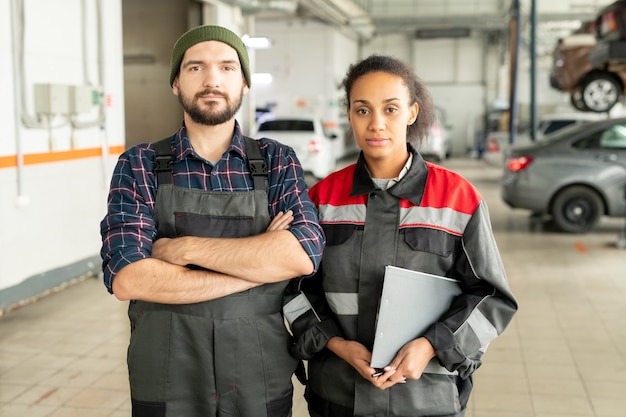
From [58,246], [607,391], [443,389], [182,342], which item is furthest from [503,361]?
[58,246]

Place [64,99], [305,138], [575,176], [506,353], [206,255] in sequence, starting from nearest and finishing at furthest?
[206,255]
[506,353]
[64,99]
[575,176]
[305,138]

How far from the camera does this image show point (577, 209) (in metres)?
9.52

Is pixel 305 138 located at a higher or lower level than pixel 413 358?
higher

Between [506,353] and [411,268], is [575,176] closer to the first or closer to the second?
[506,353]

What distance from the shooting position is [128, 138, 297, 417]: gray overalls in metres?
2.01

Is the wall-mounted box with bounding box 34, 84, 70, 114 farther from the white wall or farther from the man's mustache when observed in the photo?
the man's mustache

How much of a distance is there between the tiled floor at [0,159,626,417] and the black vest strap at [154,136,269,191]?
226 centimetres

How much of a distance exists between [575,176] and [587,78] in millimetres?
5204

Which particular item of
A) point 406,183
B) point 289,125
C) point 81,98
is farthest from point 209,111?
point 289,125

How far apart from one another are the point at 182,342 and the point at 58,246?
14.9 ft

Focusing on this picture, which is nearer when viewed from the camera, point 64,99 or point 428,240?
point 428,240

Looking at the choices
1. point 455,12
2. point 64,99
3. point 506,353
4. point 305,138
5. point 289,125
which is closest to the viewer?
point 506,353

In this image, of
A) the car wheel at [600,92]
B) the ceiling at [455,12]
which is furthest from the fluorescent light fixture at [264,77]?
the car wheel at [600,92]

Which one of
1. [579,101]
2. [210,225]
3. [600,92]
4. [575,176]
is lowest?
[575,176]
